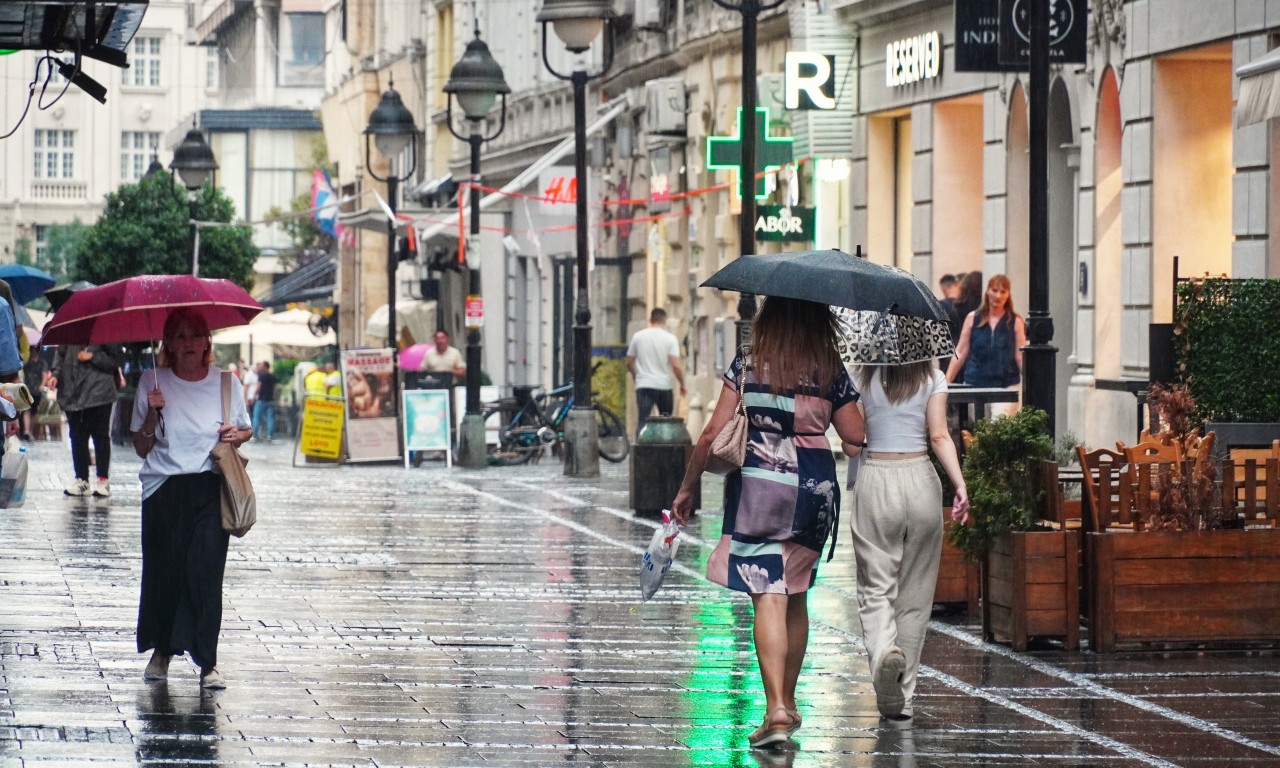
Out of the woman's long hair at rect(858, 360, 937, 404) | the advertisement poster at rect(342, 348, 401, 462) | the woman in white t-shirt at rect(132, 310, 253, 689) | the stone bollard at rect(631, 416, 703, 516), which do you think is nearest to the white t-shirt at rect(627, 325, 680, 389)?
the advertisement poster at rect(342, 348, 401, 462)

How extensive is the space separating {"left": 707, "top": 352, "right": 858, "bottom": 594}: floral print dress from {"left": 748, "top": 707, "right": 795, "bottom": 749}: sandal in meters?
0.52

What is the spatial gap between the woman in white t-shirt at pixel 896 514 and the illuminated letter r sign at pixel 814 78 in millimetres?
18833

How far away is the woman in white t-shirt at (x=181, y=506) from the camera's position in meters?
9.96

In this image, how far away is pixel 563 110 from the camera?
41375mm

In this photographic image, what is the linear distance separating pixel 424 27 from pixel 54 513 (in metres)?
37.5

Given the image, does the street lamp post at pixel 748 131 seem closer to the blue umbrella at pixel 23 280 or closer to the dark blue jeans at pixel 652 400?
the blue umbrella at pixel 23 280

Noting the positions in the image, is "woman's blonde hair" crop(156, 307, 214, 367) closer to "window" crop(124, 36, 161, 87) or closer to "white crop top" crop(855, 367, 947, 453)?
"white crop top" crop(855, 367, 947, 453)

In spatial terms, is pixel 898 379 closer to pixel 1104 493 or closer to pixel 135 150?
pixel 1104 493

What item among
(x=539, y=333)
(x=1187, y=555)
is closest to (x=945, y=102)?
(x=1187, y=555)

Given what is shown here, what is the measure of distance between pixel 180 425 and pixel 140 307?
21.9 inches

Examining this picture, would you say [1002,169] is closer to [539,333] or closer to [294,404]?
[539,333]

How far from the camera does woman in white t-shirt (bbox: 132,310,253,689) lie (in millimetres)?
9961

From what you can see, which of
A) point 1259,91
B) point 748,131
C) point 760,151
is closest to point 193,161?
point 760,151

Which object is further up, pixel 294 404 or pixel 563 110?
pixel 563 110
